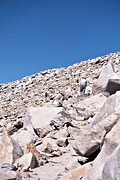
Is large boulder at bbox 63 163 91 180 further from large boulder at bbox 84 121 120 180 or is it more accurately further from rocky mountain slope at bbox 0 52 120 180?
large boulder at bbox 84 121 120 180

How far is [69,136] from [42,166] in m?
1.82

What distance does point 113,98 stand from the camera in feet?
28.1

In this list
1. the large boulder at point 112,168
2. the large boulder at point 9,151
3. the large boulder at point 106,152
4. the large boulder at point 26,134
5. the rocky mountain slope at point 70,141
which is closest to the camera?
the large boulder at point 112,168

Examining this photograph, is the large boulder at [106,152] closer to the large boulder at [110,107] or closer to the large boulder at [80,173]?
the large boulder at [80,173]

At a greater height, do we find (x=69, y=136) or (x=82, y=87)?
(x=82, y=87)

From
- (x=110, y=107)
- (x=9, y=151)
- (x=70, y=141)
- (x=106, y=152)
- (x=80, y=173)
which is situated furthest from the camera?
(x=70, y=141)

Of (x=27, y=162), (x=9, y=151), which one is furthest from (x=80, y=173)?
(x=9, y=151)

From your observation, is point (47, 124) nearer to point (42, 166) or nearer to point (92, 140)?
point (42, 166)

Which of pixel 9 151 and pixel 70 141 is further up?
pixel 70 141

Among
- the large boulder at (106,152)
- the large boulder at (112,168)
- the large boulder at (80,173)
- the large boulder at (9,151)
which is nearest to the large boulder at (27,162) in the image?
the large boulder at (9,151)

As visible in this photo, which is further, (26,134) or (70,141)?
(26,134)

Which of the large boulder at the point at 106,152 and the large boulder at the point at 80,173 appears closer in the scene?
the large boulder at the point at 106,152

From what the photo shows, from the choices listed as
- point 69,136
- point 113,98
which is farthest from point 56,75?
point 113,98

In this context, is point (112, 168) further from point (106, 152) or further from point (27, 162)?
point (27, 162)
